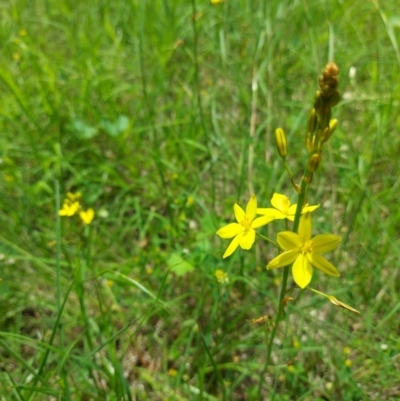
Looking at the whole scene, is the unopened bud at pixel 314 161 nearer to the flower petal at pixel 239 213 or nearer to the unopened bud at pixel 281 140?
the unopened bud at pixel 281 140

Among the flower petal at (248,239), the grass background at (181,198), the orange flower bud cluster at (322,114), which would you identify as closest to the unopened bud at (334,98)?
the orange flower bud cluster at (322,114)

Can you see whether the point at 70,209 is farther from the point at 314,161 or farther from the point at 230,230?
the point at 314,161

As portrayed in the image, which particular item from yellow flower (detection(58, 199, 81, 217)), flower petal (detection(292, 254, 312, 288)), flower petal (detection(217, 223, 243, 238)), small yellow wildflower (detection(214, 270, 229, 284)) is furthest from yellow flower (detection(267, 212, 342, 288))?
yellow flower (detection(58, 199, 81, 217))

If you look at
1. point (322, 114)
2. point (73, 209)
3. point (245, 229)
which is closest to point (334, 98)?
point (322, 114)

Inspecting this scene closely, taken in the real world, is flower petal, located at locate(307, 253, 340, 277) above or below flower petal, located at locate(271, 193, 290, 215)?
below

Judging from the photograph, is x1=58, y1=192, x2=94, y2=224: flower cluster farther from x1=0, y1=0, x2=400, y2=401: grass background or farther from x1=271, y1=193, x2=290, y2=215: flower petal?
x1=271, y1=193, x2=290, y2=215: flower petal

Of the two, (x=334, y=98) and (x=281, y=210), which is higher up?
(x=334, y=98)

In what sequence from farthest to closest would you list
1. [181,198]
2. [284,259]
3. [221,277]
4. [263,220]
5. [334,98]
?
1. [181,198]
2. [221,277]
3. [263,220]
4. [284,259]
5. [334,98]
